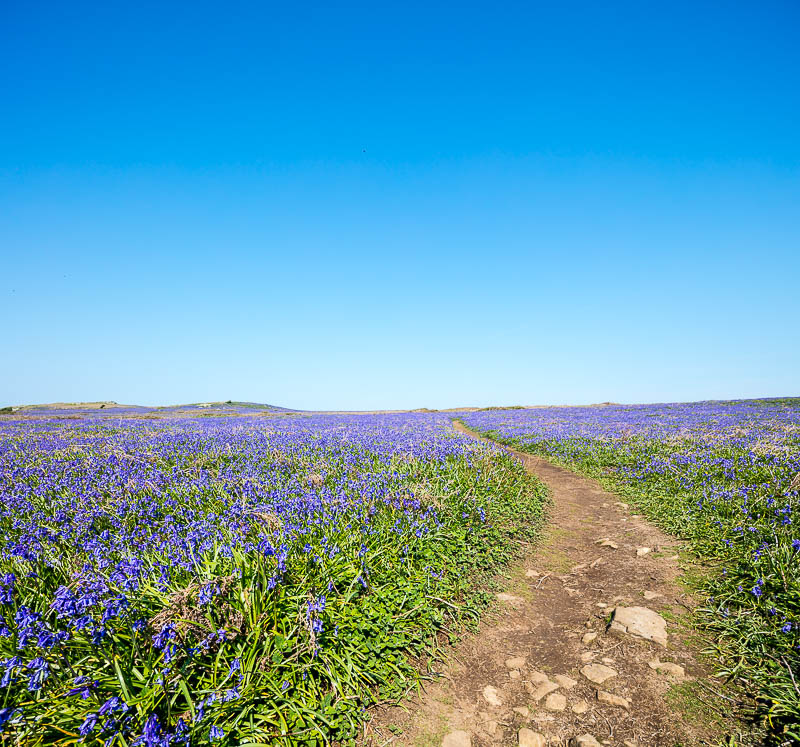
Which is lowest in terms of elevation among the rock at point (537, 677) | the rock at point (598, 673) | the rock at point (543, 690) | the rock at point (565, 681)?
the rock at point (537, 677)

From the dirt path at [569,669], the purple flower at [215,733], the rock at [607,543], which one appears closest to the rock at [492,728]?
the dirt path at [569,669]

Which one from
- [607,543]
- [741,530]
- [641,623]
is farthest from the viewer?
[607,543]

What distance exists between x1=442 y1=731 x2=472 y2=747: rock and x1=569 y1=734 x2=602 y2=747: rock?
829 mm

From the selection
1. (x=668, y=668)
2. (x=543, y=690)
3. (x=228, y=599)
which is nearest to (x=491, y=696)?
(x=543, y=690)

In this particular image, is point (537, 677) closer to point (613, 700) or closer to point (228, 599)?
point (613, 700)

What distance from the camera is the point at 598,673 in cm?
384

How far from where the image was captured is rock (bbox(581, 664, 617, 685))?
3760mm

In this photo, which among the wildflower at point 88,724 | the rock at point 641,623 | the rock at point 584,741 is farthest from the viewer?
the rock at point 641,623

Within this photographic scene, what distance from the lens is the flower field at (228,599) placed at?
109 inches

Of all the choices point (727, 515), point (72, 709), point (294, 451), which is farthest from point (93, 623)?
point (727, 515)

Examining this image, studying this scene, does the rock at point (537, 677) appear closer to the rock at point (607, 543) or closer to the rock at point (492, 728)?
the rock at point (492, 728)

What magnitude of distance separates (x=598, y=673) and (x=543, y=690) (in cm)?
62

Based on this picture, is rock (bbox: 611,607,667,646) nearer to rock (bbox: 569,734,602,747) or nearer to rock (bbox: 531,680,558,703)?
rock (bbox: 531,680,558,703)

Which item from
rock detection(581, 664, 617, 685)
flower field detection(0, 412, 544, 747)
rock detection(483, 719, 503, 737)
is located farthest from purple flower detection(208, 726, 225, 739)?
rock detection(581, 664, 617, 685)
